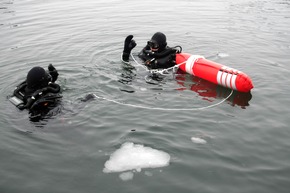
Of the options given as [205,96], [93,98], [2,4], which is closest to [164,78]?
[205,96]

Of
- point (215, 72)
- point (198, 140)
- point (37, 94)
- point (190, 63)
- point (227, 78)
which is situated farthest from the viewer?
point (190, 63)

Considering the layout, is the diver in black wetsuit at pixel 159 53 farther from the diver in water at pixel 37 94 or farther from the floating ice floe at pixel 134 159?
the floating ice floe at pixel 134 159

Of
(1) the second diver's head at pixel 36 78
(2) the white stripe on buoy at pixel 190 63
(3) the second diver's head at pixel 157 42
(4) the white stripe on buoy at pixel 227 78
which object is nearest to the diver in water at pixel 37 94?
(1) the second diver's head at pixel 36 78

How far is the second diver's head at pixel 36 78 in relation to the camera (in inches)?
243

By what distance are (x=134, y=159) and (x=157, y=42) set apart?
4.41 m

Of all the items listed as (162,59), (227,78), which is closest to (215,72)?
(227,78)

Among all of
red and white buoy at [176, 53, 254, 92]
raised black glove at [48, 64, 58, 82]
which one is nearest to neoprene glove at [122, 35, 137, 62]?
red and white buoy at [176, 53, 254, 92]

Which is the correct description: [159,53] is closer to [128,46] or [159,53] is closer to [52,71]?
[128,46]

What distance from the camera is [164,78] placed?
8.46 metres

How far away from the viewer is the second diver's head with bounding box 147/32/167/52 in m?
8.76

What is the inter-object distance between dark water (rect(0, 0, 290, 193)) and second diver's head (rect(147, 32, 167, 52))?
81 cm

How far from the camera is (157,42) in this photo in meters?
8.77

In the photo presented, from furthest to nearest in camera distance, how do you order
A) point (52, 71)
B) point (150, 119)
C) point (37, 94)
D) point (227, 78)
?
point (227, 78) → point (52, 71) → point (150, 119) → point (37, 94)

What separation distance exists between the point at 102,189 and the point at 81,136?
155cm
